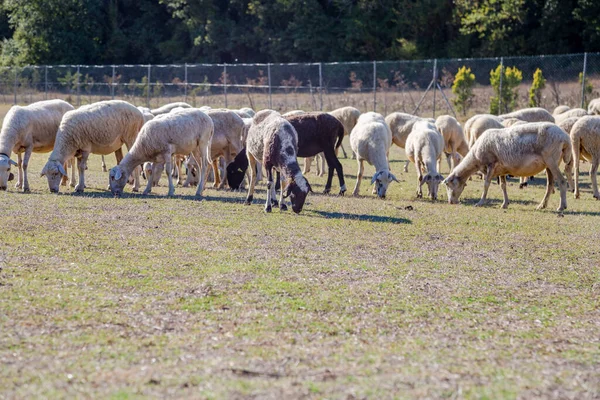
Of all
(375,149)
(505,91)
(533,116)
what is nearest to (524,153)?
(375,149)

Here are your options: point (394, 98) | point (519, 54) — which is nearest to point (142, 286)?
point (394, 98)

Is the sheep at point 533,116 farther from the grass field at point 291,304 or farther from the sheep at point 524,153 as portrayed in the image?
the grass field at point 291,304

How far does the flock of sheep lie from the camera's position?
14.5 meters

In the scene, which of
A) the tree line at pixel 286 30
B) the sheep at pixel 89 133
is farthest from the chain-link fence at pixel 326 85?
the sheep at pixel 89 133

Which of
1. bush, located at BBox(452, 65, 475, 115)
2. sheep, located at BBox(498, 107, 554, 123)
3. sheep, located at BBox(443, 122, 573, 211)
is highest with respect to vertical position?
bush, located at BBox(452, 65, 475, 115)

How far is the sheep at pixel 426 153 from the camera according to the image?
54.5 feet

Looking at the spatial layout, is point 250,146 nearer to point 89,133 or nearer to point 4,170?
point 89,133

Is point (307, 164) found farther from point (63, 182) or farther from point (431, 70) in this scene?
point (431, 70)

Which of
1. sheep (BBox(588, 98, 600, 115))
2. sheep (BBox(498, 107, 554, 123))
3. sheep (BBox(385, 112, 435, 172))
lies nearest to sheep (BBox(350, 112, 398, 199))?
sheep (BBox(385, 112, 435, 172))

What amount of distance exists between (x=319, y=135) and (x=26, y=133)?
5640mm

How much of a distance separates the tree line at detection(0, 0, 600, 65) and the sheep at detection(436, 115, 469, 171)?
25051 mm

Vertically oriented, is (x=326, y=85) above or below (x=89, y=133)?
above

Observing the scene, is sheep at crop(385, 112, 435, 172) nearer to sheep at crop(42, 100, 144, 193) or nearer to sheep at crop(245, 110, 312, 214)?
sheep at crop(42, 100, 144, 193)

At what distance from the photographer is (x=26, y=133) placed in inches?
642
